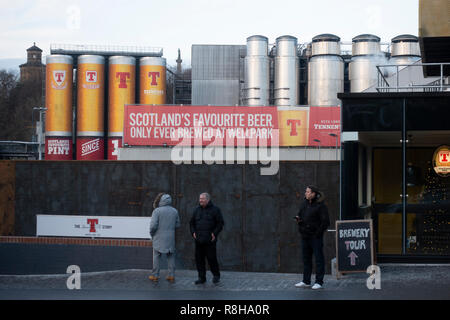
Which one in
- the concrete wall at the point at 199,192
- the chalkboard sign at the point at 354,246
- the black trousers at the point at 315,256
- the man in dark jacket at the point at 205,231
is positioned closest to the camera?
the black trousers at the point at 315,256

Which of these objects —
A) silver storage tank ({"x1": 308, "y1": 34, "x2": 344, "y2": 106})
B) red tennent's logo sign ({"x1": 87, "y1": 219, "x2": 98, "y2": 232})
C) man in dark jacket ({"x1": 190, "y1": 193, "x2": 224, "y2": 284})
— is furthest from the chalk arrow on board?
silver storage tank ({"x1": 308, "y1": 34, "x2": 344, "y2": 106})

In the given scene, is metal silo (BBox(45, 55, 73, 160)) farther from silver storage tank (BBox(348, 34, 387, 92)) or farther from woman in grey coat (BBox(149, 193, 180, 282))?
woman in grey coat (BBox(149, 193, 180, 282))

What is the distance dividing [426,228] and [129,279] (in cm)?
656

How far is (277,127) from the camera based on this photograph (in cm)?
4341

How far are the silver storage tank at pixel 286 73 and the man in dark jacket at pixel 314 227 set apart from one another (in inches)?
1653

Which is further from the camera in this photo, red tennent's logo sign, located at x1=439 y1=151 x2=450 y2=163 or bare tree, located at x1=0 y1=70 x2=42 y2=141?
bare tree, located at x1=0 y1=70 x2=42 y2=141

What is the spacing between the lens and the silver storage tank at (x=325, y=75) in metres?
51.6

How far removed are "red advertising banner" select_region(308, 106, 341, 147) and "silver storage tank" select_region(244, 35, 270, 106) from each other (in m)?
9.75

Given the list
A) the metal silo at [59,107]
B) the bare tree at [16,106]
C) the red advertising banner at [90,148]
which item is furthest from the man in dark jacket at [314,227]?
the bare tree at [16,106]

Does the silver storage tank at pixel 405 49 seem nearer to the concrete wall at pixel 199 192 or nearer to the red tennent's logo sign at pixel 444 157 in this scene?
the red tennent's logo sign at pixel 444 157

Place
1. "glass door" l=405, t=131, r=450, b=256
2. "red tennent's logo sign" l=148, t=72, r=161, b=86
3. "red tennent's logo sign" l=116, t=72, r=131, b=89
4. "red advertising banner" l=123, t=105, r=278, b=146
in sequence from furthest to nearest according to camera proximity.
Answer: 1. "red tennent's logo sign" l=148, t=72, r=161, b=86
2. "red tennent's logo sign" l=116, t=72, r=131, b=89
3. "red advertising banner" l=123, t=105, r=278, b=146
4. "glass door" l=405, t=131, r=450, b=256

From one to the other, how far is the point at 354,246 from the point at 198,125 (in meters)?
31.1

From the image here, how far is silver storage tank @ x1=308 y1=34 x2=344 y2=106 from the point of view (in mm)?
51562
